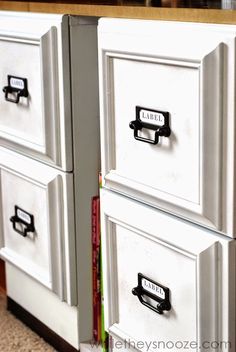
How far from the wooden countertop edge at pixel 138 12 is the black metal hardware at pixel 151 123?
0.12 metres

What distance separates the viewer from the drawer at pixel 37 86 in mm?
1152

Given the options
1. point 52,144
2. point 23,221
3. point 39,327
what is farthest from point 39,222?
point 39,327

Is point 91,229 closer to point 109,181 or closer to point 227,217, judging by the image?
point 109,181

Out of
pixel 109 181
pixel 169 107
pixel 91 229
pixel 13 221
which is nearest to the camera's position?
pixel 169 107

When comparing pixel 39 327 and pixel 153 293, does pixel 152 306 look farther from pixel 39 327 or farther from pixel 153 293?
pixel 39 327

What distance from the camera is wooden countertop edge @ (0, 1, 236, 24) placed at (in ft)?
2.73

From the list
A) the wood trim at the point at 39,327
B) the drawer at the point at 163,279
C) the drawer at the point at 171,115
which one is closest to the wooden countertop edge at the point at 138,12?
the drawer at the point at 171,115

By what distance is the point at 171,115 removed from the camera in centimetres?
91

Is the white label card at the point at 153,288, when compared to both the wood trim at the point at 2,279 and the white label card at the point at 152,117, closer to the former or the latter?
the white label card at the point at 152,117

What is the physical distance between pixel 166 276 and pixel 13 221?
0.47m

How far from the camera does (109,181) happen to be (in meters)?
1.06

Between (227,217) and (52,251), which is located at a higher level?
(227,217)

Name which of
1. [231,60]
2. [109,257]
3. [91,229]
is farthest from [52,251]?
[231,60]

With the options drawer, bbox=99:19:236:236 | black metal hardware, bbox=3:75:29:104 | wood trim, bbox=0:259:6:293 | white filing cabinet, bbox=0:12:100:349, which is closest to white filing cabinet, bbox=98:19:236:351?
drawer, bbox=99:19:236:236
